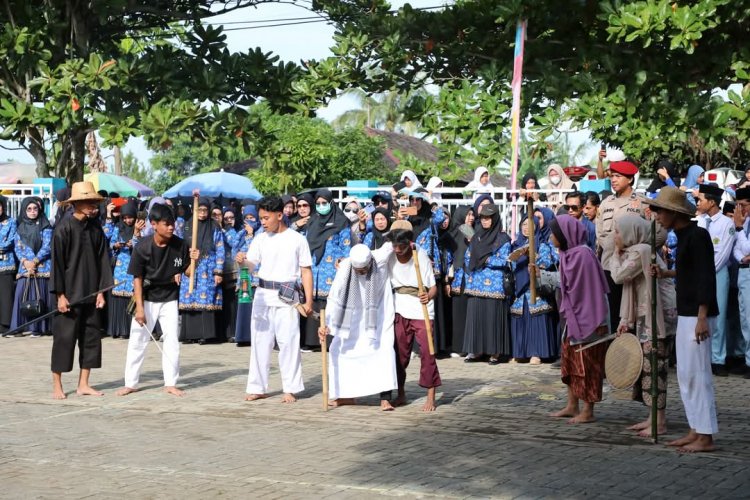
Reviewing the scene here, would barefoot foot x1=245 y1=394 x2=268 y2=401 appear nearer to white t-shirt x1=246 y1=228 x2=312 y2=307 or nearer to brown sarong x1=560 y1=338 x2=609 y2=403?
white t-shirt x1=246 y1=228 x2=312 y2=307

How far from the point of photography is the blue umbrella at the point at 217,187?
2644 centimetres

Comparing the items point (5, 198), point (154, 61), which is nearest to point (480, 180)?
point (154, 61)

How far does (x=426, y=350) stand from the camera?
10.8m

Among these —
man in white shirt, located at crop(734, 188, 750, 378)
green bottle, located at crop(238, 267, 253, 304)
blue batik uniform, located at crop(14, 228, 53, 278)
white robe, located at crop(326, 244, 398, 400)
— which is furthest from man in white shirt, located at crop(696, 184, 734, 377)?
blue batik uniform, located at crop(14, 228, 53, 278)

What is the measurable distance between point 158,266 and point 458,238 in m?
4.44

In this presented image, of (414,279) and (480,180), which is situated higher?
(480,180)

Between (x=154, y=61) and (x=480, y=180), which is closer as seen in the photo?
(x=480, y=180)

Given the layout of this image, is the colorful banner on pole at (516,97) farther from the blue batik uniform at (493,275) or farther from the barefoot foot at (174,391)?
the barefoot foot at (174,391)

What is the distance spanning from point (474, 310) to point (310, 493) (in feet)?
24.0

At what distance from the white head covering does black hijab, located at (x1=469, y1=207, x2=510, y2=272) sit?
3.74 meters

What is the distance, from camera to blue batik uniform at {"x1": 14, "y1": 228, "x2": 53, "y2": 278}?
1723 cm

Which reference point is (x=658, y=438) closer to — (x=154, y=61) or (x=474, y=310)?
(x=474, y=310)

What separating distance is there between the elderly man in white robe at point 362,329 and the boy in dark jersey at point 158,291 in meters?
1.80

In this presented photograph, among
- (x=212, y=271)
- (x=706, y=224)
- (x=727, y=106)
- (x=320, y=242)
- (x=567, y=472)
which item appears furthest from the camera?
(x=212, y=271)
